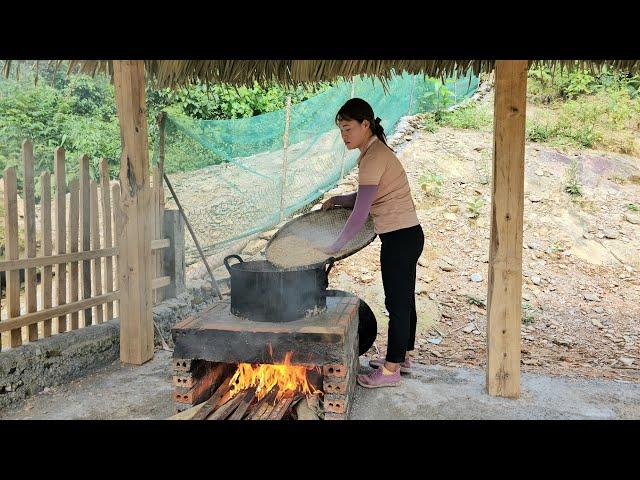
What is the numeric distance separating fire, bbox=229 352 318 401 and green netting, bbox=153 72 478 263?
2709 millimetres

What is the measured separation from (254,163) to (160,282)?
2171 millimetres

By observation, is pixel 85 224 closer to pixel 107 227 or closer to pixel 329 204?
pixel 107 227

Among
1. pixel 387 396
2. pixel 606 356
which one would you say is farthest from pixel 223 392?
pixel 606 356

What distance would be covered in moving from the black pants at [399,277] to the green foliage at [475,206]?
4866 millimetres

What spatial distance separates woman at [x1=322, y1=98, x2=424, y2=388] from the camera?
3387 mm

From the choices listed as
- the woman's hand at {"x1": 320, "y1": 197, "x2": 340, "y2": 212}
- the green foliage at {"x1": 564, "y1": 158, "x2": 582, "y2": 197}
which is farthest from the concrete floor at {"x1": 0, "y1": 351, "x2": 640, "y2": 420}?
the green foliage at {"x1": 564, "y1": 158, "x2": 582, "y2": 197}

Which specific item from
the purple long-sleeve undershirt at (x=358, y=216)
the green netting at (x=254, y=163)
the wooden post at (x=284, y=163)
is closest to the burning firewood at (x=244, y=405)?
the purple long-sleeve undershirt at (x=358, y=216)

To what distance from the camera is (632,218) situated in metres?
8.05

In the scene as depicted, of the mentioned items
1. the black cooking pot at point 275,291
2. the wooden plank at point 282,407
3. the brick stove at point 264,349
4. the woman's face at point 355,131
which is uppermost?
the woman's face at point 355,131

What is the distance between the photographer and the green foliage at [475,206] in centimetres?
820

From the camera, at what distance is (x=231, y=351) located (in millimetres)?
3062

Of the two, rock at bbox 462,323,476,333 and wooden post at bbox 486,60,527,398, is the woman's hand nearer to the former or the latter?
wooden post at bbox 486,60,527,398

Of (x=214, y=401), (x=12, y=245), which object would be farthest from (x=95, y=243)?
(x=214, y=401)

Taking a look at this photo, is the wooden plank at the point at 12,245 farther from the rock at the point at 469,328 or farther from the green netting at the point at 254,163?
the rock at the point at 469,328
